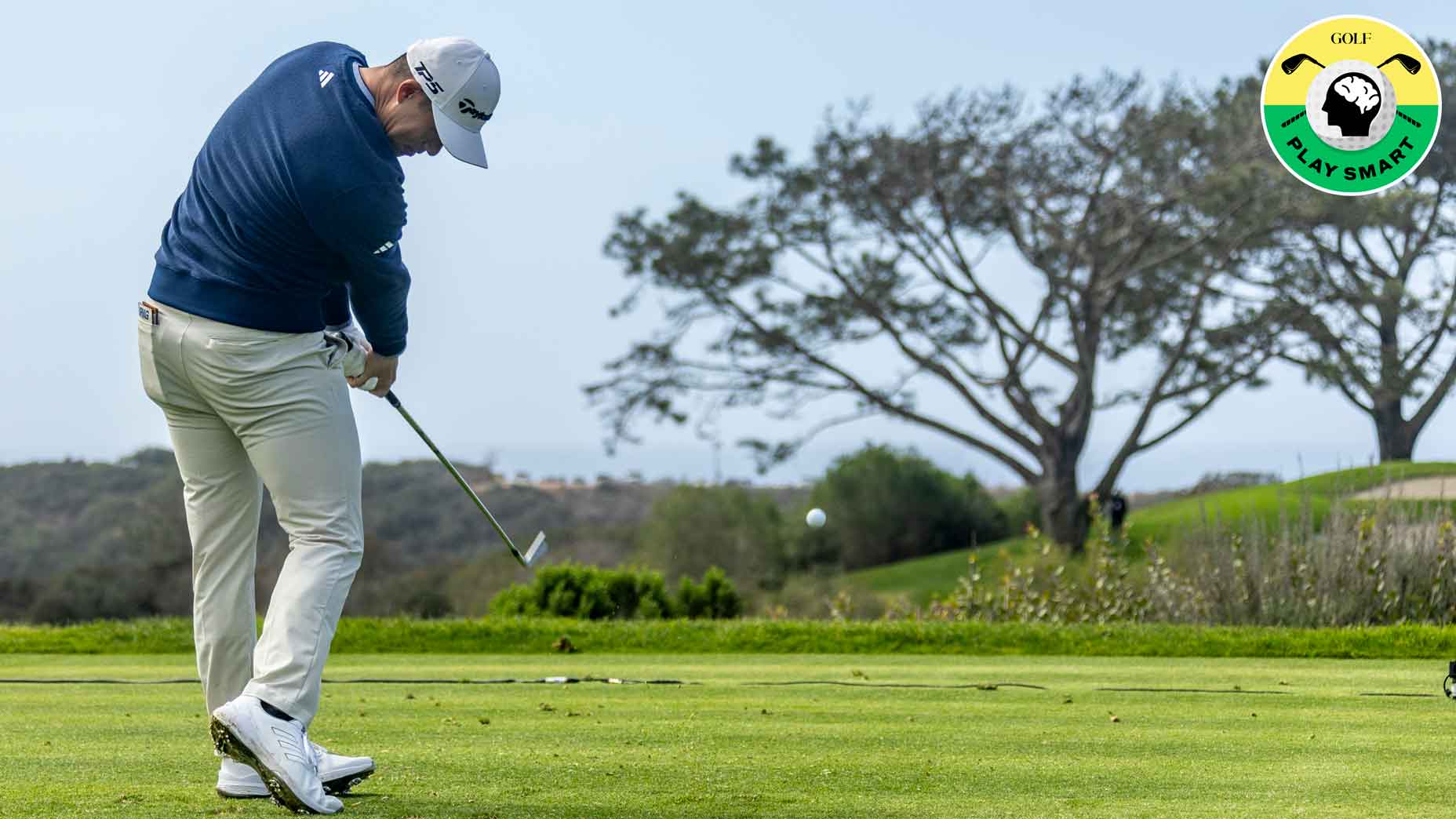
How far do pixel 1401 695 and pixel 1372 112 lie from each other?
47.1ft

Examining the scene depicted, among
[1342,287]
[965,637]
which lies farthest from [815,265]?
[965,637]

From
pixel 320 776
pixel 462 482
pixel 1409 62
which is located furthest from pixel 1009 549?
pixel 320 776

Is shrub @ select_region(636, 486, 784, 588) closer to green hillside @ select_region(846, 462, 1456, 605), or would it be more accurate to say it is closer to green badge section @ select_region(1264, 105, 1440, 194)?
green hillside @ select_region(846, 462, 1456, 605)

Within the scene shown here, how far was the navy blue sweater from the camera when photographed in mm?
2984

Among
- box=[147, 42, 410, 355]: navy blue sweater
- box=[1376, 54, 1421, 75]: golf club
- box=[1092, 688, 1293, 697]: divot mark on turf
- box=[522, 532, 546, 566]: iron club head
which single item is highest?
box=[1376, 54, 1421, 75]: golf club

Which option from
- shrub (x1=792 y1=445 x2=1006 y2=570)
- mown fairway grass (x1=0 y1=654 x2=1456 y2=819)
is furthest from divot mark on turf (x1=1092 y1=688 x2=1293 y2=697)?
shrub (x1=792 y1=445 x2=1006 y2=570)

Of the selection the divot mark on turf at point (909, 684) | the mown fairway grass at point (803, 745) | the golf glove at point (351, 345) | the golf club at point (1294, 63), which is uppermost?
the golf club at point (1294, 63)

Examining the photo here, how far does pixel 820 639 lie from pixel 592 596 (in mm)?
3525

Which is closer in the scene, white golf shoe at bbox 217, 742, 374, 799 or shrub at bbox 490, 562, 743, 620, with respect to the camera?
white golf shoe at bbox 217, 742, 374, 799

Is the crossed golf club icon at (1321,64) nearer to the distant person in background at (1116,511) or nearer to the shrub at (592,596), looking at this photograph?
the distant person in background at (1116,511)

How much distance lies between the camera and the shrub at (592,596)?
10.7 meters

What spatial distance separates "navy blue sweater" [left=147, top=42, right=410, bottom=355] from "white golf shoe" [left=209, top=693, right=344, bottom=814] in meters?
0.76

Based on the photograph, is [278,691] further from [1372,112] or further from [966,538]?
[966,538]

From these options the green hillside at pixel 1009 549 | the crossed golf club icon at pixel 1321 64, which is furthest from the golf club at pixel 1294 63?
the green hillside at pixel 1009 549
